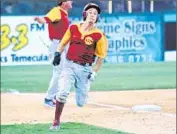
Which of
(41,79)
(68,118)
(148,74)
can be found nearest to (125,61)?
(148,74)

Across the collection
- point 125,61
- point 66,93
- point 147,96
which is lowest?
point 125,61

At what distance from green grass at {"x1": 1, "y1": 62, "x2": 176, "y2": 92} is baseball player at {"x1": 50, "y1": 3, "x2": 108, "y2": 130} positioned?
20.7 feet

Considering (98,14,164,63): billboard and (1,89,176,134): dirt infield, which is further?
(98,14,164,63): billboard

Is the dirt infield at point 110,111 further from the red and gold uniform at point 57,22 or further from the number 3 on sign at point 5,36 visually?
the number 3 on sign at point 5,36

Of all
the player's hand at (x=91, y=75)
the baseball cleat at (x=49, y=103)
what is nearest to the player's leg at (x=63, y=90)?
the player's hand at (x=91, y=75)

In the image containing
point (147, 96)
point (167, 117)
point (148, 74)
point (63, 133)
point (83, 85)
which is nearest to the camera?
point (63, 133)

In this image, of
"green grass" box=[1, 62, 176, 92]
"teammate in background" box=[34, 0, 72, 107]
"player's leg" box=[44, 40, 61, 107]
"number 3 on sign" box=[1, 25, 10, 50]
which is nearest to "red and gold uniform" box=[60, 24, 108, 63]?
"player's leg" box=[44, 40, 61, 107]

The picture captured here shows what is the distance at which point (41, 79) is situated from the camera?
19.8m

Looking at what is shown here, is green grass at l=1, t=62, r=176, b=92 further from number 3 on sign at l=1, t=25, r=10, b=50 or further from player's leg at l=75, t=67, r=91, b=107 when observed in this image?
player's leg at l=75, t=67, r=91, b=107

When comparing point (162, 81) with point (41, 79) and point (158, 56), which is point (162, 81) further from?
point (158, 56)

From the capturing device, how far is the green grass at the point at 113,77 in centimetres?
1753

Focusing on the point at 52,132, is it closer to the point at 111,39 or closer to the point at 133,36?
the point at 111,39

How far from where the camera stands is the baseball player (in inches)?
402

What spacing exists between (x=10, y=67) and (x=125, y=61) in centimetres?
431
